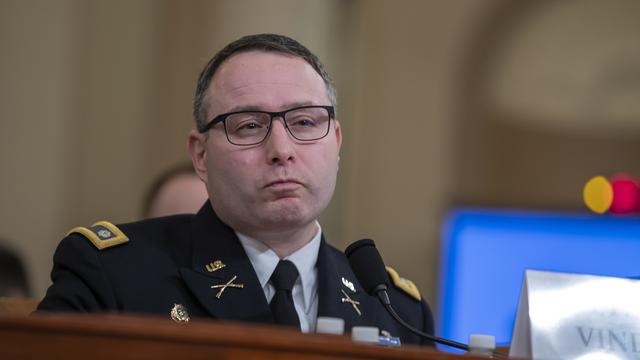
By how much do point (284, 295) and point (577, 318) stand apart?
65cm

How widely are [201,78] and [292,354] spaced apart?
3.78 feet

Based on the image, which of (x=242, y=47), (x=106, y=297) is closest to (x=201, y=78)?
(x=242, y=47)

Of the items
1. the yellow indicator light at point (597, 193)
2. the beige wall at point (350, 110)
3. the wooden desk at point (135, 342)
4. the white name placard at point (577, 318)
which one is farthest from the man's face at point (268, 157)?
the yellow indicator light at point (597, 193)

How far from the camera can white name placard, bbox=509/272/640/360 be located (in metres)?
1.94

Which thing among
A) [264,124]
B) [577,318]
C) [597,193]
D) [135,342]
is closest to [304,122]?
[264,124]

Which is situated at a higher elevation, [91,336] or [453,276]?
[91,336]

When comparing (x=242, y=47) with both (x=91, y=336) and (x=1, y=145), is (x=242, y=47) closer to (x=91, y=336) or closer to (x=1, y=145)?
(x=91, y=336)

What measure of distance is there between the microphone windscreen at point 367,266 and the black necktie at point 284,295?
0.43 ft

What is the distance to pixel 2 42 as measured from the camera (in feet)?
20.5

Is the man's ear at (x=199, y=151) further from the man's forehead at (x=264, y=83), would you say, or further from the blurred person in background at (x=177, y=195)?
the blurred person in background at (x=177, y=195)

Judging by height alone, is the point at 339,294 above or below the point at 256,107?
below

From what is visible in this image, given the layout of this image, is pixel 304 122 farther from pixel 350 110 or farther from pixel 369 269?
pixel 350 110

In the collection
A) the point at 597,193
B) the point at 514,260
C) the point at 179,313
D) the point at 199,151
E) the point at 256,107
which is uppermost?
the point at 256,107

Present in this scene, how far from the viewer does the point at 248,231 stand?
2.51 m
